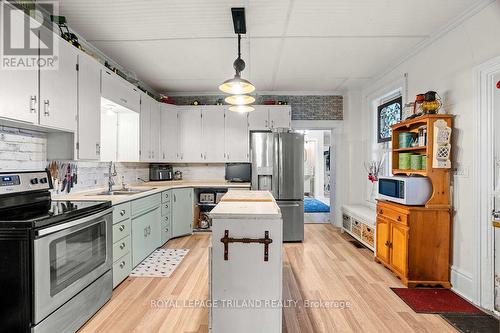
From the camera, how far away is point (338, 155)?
5.21 metres

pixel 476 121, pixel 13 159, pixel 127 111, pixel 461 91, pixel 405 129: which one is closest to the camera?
pixel 13 159

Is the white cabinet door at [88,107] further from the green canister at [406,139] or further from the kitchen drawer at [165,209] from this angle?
the green canister at [406,139]

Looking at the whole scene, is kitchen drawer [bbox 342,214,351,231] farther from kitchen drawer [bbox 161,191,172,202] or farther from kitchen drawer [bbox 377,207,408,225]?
kitchen drawer [bbox 161,191,172,202]

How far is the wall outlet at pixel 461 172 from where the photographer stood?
102 inches

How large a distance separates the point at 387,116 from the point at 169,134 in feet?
12.4

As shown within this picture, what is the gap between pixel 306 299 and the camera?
252cm

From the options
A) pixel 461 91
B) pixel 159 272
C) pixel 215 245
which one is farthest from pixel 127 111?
pixel 461 91

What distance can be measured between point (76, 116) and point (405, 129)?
3.72 metres

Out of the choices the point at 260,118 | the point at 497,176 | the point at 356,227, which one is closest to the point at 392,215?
the point at 497,176

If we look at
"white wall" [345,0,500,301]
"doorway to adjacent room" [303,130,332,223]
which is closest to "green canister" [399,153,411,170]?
"white wall" [345,0,500,301]

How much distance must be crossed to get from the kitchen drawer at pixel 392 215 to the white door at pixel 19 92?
3.49 m

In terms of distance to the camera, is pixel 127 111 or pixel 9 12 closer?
pixel 9 12

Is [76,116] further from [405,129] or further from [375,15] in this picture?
[405,129]

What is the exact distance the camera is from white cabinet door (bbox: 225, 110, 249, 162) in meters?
5.00
